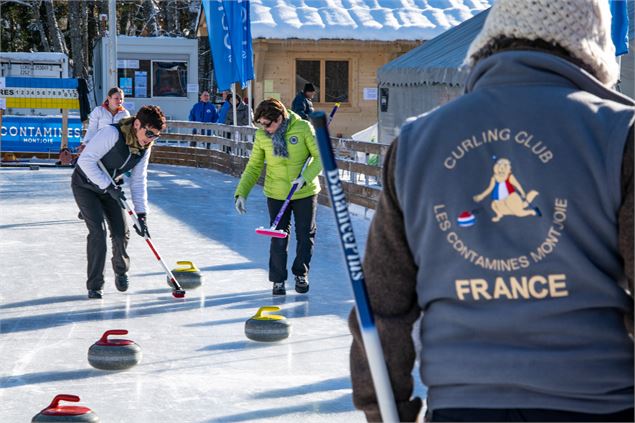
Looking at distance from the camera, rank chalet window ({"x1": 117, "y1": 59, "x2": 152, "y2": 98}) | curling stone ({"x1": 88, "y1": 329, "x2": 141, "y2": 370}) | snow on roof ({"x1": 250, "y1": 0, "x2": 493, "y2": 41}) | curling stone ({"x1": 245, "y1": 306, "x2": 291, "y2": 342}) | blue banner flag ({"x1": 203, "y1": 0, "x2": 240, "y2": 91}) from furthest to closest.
Answer: chalet window ({"x1": 117, "y1": 59, "x2": 152, "y2": 98}) → snow on roof ({"x1": 250, "y1": 0, "x2": 493, "y2": 41}) → blue banner flag ({"x1": 203, "y1": 0, "x2": 240, "y2": 91}) → curling stone ({"x1": 245, "y1": 306, "x2": 291, "y2": 342}) → curling stone ({"x1": 88, "y1": 329, "x2": 141, "y2": 370})

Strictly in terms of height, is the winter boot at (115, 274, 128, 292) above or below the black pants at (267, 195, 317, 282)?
below

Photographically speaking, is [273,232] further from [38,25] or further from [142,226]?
[38,25]

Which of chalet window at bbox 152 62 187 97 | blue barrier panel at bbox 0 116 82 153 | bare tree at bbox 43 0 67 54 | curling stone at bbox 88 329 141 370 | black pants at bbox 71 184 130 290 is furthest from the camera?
bare tree at bbox 43 0 67 54

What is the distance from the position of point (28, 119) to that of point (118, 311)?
56.2 ft

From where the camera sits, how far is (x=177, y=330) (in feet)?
28.2

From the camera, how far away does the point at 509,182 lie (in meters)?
2.07

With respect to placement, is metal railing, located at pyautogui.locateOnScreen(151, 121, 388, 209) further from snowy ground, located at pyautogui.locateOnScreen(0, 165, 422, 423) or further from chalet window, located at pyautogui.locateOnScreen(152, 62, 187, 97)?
chalet window, located at pyautogui.locateOnScreen(152, 62, 187, 97)

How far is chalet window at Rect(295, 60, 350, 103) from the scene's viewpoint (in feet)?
Answer: 100

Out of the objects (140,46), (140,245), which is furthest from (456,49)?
(140,46)

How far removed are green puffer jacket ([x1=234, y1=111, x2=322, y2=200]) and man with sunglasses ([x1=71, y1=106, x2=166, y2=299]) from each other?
0.88 m

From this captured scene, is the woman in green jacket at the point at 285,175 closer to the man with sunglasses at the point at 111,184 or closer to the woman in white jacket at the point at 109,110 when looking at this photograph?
the man with sunglasses at the point at 111,184

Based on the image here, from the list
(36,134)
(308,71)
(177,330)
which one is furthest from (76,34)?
(177,330)

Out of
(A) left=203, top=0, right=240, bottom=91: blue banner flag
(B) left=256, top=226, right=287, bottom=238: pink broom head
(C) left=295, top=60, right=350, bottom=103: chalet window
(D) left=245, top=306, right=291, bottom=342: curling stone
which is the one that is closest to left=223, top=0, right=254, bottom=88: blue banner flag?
(A) left=203, top=0, right=240, bottom=91: blue banner flag

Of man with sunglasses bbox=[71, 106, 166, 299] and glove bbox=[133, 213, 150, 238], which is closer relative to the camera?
man with sunglasses bbox=[71, 106, 166, 299]
